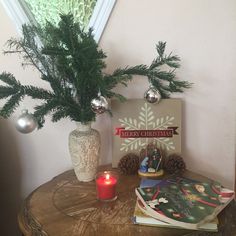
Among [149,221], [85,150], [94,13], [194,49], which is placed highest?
[94,13]

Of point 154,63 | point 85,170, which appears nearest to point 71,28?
point 154,63

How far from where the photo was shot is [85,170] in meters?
1.03

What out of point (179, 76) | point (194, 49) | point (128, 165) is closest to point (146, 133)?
point (128, 165)

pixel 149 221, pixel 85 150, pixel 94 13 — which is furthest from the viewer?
pixel 94 13

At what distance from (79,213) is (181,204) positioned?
0.88ft

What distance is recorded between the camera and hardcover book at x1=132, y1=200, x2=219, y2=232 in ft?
2.48

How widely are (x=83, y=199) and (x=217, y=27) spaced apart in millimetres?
734

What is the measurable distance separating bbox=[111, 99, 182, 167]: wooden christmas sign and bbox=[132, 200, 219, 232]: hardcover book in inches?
13.0

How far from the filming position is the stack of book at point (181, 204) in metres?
0.76

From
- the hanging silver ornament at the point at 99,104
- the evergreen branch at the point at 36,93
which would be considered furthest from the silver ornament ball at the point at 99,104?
the evergreen branch at the point at 36,93

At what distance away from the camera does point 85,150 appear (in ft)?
3.28

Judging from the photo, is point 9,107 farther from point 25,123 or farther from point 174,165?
point 174,165

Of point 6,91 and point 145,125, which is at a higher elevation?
point 6,91

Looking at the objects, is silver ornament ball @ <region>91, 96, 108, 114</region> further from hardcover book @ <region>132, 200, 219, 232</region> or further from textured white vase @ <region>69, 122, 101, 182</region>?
hardcover book @ <region>132, 200, 219, 232</region>
